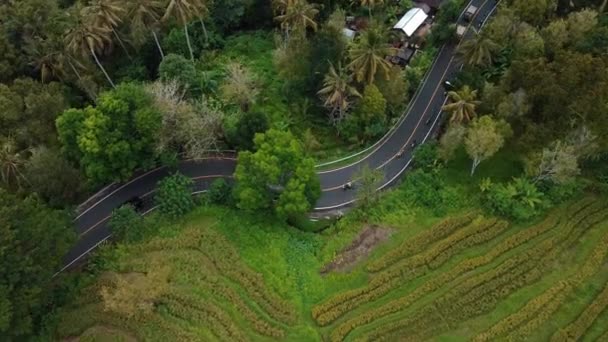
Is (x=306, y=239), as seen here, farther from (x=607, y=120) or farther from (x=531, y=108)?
(x=607, y=120)

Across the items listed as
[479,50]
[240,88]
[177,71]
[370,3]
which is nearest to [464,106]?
[479,50]

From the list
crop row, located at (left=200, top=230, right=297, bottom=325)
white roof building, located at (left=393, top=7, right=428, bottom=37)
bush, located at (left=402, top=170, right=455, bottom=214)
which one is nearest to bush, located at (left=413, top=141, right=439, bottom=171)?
bush, located at (left=402, top=170, right=455, bottom=214)

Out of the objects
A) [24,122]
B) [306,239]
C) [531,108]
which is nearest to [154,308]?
[306,239]

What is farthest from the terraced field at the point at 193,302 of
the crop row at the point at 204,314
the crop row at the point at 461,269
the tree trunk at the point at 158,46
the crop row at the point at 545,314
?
the tree trunk at the point at 158,46

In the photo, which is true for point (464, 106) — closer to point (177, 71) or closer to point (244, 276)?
point (244, 276)

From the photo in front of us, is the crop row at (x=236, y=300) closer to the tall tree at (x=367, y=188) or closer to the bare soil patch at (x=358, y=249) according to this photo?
the bare soil patch at (x=358, y=249)

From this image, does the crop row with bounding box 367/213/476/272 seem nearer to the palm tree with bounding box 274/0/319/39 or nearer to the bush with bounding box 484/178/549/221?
the bush with bounding box 484/178/549/221
